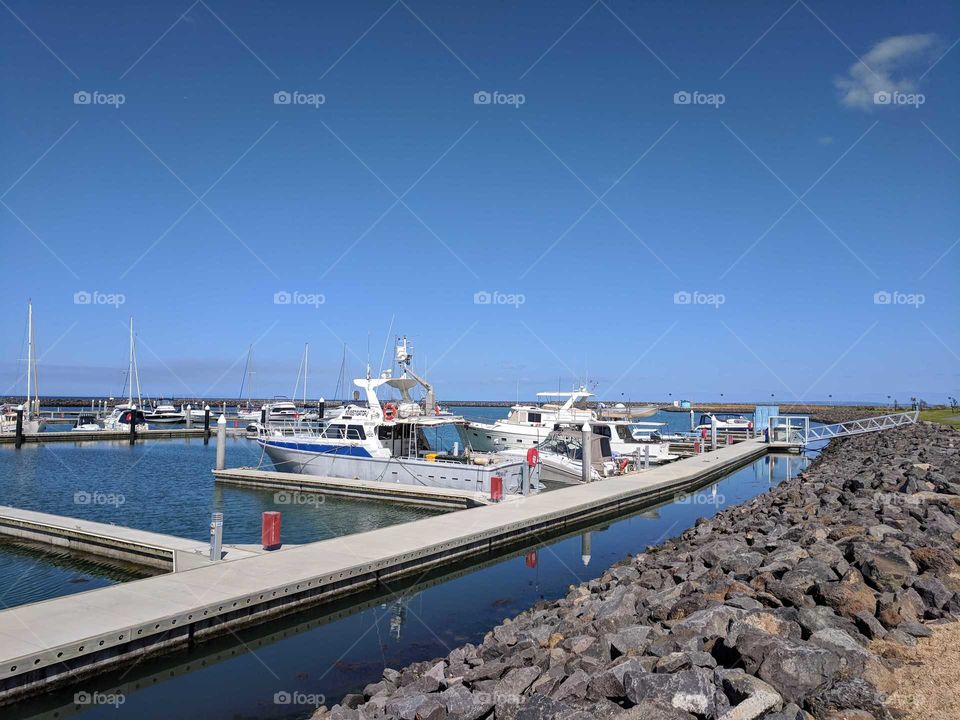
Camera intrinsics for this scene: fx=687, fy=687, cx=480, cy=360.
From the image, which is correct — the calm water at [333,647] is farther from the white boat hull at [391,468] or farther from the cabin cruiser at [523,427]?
the cabin cruiser at [523,427]

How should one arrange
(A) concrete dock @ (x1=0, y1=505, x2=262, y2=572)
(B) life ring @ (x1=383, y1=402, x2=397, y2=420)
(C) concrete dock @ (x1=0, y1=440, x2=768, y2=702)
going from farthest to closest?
(B) life ring @ (x1=383, y1=402, x2=397, y2=420)
(A) concrete dock @ (x1=0, y1=505, x2=262, y2=572)
(C) concrete dock @ (x1=0, y1=440, x2=768, y2=702)

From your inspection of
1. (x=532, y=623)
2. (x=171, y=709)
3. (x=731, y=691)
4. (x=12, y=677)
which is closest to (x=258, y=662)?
(x=171, y=709)

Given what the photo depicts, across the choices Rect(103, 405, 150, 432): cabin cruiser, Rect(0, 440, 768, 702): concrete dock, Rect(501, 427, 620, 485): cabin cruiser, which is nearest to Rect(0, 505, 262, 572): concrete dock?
Rect(0, 440, 768, 702): concrete dock

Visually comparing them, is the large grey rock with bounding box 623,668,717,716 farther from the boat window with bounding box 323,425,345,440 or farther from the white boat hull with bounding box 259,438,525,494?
the boat window with bounding box 323,425,345,440

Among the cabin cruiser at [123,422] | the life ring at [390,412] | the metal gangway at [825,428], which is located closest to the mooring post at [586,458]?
the life ring at [390,412]

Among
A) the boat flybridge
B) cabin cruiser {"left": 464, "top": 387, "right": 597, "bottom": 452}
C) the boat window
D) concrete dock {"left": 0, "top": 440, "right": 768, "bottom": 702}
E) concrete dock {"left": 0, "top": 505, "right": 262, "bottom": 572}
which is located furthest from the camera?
cabin cruiser {"left": 464, "top": 387, "right": 597, "bottom": 452}

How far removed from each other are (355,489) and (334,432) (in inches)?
133

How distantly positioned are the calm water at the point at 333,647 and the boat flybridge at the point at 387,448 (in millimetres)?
8789

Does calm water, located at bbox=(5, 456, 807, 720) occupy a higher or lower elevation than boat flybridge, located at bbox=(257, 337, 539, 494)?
lower

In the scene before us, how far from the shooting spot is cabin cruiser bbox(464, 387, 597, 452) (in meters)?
36.8

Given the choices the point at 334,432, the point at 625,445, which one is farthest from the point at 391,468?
the point at 625,445

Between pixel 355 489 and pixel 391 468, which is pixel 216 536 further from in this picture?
pixel 391 468

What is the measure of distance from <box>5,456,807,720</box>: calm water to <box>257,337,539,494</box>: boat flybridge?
879cm

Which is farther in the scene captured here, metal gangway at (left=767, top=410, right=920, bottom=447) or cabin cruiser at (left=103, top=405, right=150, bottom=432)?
cabin cruiser at (left=103, top=405, right=150, bottom=432)
